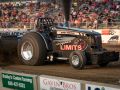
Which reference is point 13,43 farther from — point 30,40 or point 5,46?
point 30,40

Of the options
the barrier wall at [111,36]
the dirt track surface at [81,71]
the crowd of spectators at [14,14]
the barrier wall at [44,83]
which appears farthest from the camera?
the crowd of spectators at [14,14]

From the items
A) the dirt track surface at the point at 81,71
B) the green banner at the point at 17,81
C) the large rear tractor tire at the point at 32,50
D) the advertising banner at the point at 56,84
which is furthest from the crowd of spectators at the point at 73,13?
the advertising banner at the point at 56,84

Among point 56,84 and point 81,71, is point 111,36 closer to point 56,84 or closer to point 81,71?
point 81,71

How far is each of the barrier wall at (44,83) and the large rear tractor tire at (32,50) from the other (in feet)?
13.4

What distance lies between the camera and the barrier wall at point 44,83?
4199 millimetres

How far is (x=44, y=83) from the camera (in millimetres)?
4891

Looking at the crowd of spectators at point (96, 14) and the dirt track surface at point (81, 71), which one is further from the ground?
the crowd of spectators at point (96, 14)

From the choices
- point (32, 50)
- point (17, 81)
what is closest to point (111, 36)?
point (32, 50)

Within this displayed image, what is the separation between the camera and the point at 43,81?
489cm

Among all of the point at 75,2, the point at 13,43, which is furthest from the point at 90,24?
the point at 13,43

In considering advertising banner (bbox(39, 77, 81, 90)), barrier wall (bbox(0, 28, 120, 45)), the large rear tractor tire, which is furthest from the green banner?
barrier wall (bbox(0, 28, 120, 45))

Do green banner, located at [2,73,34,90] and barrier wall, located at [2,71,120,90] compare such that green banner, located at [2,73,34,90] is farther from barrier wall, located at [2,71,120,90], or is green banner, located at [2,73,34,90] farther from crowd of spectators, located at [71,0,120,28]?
crowd of spectators, located at [71,0,120,28]

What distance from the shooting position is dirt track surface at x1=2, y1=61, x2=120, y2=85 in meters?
7.73

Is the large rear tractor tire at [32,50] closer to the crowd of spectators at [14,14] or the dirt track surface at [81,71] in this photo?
the dirt track surface at [81,71]
